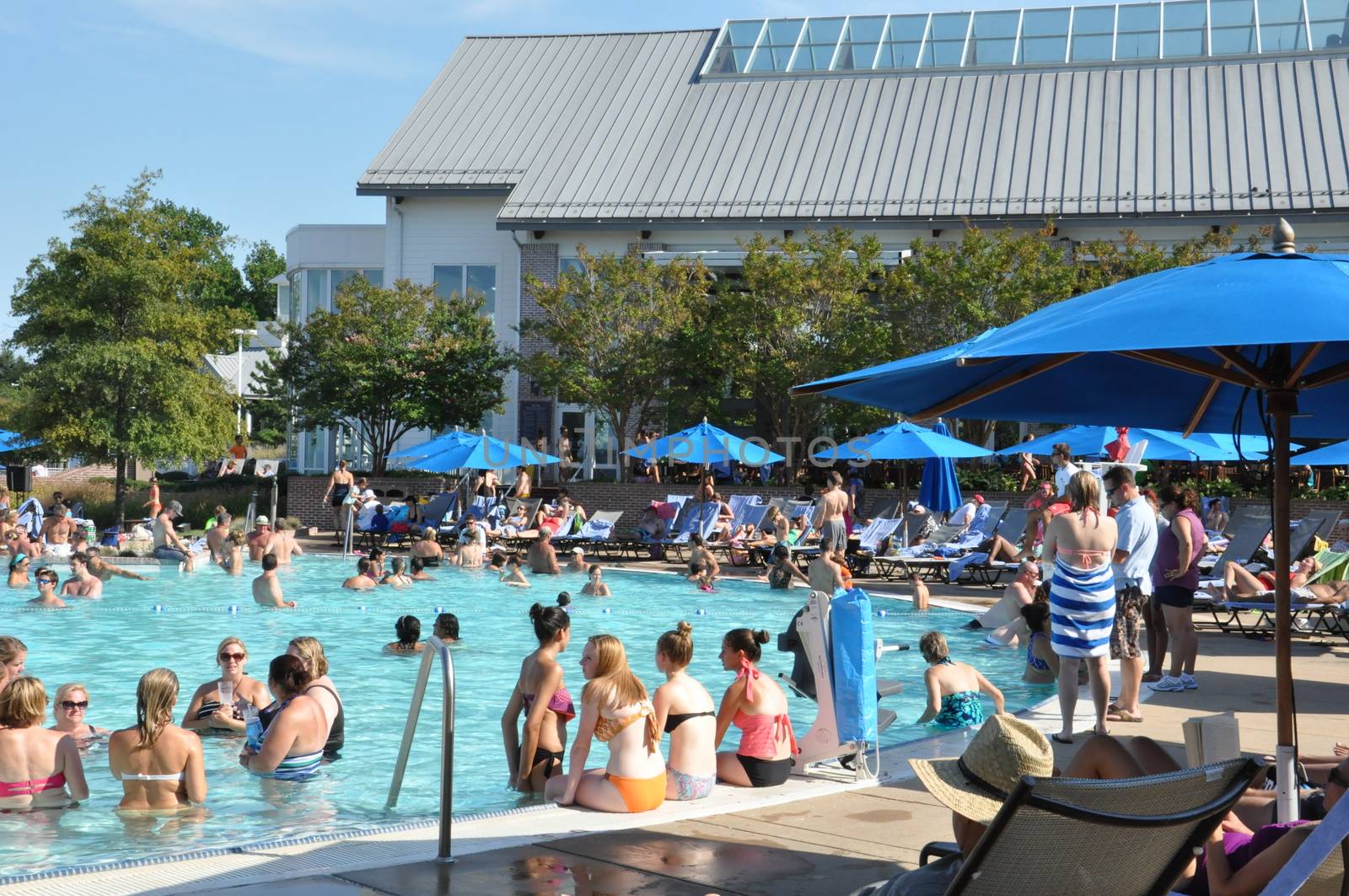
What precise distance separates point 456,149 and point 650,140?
17.1ft

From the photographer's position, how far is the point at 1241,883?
12.1 ft

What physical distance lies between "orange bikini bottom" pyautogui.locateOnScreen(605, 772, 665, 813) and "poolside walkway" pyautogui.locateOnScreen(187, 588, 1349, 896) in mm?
306

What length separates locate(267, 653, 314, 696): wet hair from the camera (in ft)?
25.2

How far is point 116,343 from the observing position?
2773 centimetres

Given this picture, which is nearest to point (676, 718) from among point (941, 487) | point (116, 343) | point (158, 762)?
point (158, 762)

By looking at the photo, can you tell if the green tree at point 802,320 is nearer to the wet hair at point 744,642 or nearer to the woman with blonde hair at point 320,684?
the woman with blonde hair at point 320,684

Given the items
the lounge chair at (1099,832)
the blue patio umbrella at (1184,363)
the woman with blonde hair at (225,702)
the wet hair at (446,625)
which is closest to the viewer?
the lounge chair at (1099,832)

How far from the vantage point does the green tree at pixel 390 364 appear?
2867 cm

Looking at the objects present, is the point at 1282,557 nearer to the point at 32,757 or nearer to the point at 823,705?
the point at 823,705

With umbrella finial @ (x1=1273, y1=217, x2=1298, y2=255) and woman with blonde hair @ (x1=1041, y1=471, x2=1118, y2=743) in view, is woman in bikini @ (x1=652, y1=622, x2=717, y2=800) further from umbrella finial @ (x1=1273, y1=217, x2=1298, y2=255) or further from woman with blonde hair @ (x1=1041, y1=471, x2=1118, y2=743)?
umbrella finial @ (x1=1273, y1=217, x2=1298, y2=255)

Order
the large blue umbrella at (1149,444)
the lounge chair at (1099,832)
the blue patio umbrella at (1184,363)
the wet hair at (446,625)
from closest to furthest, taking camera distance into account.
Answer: the lounge chair at (1099,832), the blue patio umbrella at (1184,363), the wet hair at (446,625), the large blue umbrella at (1149,444)

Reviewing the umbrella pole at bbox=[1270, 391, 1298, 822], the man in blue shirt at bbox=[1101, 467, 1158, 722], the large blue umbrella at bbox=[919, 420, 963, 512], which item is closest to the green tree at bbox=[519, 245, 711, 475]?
the large blue umbrella at bbox=[919, 420, 963, 512]

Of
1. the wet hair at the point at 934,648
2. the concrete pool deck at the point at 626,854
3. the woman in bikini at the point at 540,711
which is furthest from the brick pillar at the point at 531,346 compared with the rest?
the concrete pool deck at the point at 626,854

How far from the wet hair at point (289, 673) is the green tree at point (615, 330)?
20.1m
